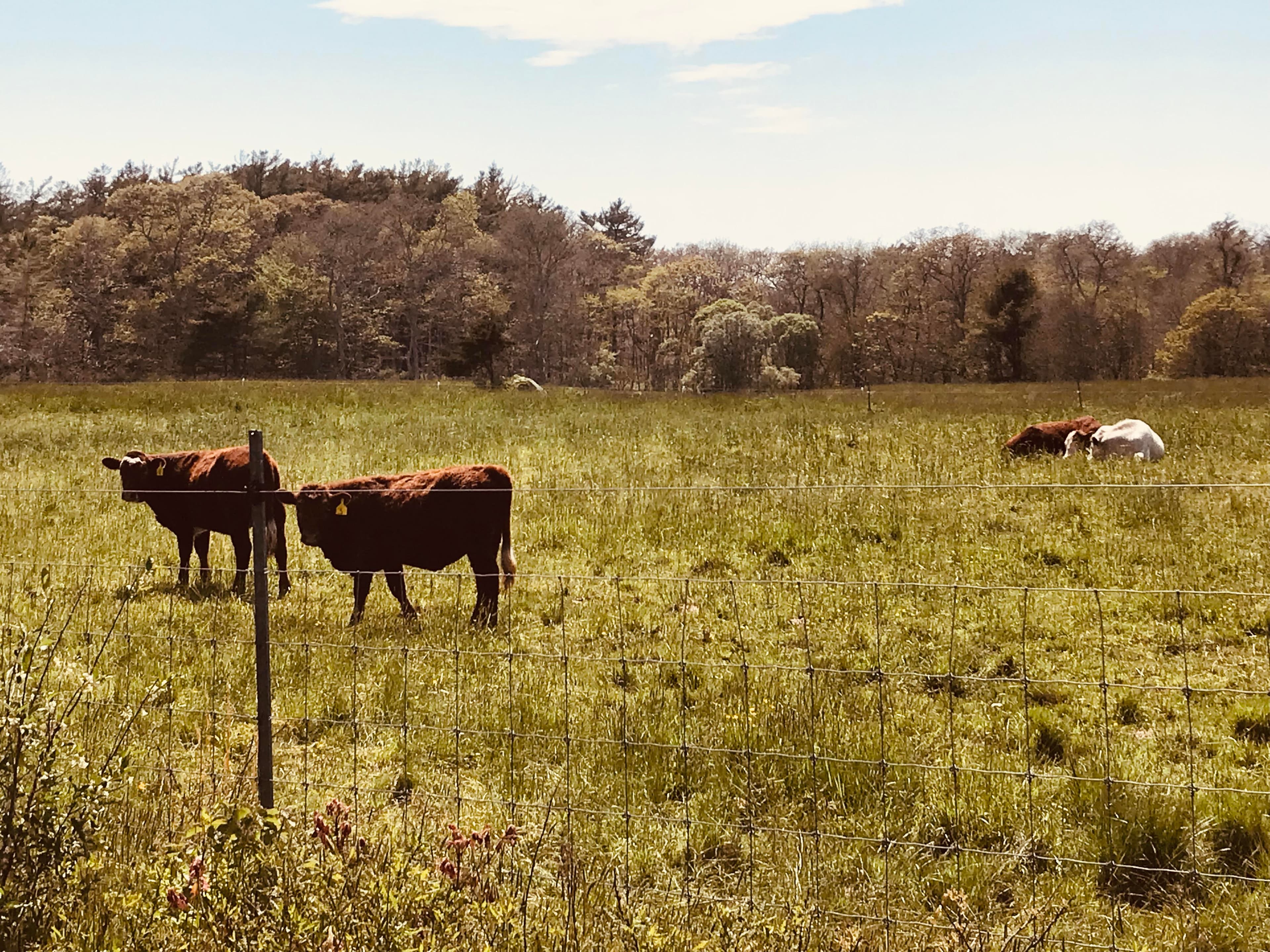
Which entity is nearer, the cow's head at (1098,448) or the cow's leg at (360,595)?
the cow's leg at (360,595)

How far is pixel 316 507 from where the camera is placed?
9.72m

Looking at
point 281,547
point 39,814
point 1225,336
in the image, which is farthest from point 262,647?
point 1225,336

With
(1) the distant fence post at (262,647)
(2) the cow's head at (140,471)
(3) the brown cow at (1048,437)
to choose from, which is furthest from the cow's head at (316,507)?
(3) the brown cow at (1048,437)

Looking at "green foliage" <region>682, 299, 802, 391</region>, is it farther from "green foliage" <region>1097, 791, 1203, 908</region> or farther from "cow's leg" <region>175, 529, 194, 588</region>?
"green foliage" <region>1097, 791, 1203, 908</region>

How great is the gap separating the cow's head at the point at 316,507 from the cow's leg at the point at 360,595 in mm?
596

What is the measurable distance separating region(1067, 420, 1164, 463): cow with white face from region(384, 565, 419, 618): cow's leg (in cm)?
1200

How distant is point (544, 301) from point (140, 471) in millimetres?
61405

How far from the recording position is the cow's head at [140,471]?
38.3 feet

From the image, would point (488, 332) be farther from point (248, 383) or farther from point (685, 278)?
point (685, 278)

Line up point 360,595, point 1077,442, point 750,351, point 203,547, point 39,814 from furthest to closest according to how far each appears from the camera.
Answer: point 750,351, point 1077,442, point 203,547, point 360,595, point 39,814

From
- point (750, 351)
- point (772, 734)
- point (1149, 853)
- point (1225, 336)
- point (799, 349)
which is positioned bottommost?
point (1149, 853)

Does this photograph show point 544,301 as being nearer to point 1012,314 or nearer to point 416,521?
point 1012,314

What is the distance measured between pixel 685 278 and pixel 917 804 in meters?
81.7

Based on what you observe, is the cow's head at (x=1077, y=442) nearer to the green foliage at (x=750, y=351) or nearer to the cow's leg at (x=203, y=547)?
the cow's leg at (x=203, y=547)
